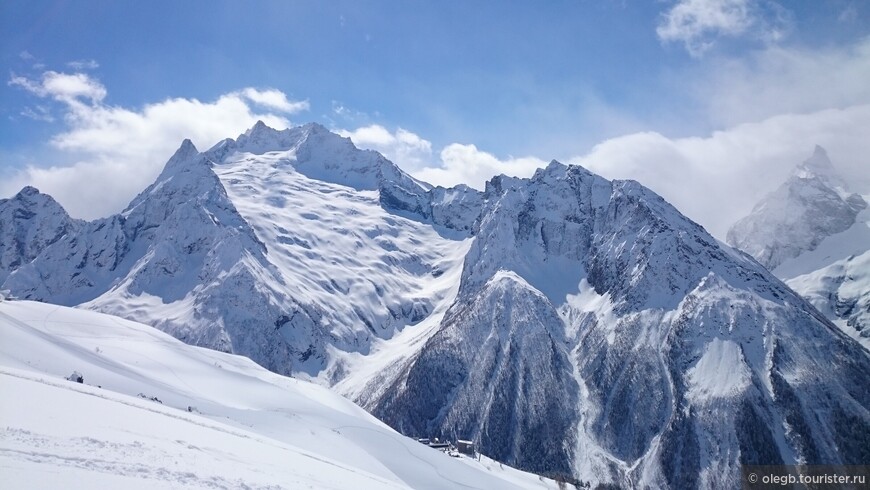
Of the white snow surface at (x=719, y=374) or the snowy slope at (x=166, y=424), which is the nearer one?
the snowy slope at (x=166, y=424)

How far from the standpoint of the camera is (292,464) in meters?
40.0

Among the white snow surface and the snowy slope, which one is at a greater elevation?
the white snow surface

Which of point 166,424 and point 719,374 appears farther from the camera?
point 719,374

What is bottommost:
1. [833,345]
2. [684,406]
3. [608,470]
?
[608,470]

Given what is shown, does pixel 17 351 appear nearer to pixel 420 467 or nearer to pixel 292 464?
pixel 292 464

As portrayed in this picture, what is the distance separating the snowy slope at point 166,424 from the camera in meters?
27.5

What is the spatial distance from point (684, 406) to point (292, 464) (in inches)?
6884

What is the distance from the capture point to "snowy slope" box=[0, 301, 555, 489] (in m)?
27.5

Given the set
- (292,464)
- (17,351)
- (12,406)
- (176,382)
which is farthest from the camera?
(176,382)

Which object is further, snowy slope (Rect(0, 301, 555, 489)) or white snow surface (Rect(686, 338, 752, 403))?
white snow surface (Rect(686, 338, 752, 403))

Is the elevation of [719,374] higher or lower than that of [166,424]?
higher

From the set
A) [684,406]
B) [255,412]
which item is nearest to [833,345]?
[684,406]

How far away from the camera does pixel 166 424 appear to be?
39.8 metres

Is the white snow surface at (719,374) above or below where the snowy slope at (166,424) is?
above
